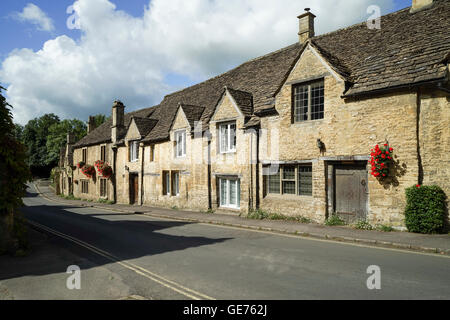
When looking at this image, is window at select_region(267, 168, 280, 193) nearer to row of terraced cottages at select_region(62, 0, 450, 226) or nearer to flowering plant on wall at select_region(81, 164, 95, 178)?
row of terraced cottages at select_region(62, 0, 450, 226)

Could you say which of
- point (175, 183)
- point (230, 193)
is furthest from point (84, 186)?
point (230, 193)

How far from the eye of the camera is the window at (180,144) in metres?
20.9

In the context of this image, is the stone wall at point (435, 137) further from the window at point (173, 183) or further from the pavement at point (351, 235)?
the window at point (173, 183)

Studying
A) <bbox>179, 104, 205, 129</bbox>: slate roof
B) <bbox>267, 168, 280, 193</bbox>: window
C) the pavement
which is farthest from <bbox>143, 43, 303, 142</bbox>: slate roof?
the pavement

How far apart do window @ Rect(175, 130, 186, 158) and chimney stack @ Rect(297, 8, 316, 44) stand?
33.5ft

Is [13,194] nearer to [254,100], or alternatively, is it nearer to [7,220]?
[7,220]

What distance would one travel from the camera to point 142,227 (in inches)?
534

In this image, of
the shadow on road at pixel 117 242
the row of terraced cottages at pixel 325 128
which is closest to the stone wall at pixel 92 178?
the row of terraced cottages at pixel 325 128

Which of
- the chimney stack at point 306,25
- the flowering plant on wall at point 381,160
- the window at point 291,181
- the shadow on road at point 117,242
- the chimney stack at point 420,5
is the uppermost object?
the chimney stack at point 306,25

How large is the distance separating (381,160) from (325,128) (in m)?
2.86

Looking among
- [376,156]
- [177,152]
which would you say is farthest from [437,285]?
[177,152]

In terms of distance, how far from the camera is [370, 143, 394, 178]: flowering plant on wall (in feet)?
36.0

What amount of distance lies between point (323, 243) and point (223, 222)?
5.63m

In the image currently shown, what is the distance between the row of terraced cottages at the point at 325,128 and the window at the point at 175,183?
76mm
